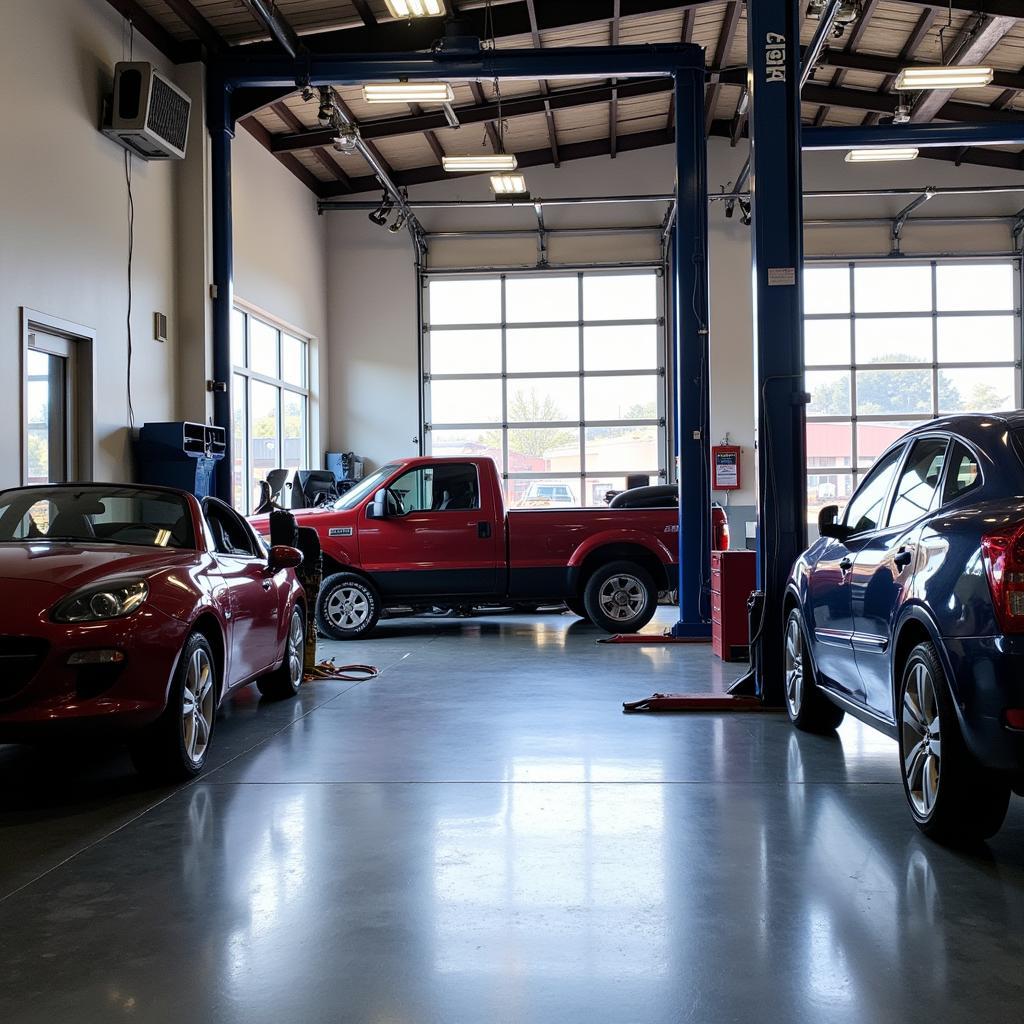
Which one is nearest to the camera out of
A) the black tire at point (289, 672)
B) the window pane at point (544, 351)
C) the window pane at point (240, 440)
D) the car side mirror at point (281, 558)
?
the car side mirror at point (281, 558)

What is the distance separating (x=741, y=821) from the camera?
4.24 m

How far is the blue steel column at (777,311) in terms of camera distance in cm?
685

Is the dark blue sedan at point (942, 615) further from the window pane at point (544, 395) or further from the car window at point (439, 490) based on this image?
the window pane at point (544, 395)

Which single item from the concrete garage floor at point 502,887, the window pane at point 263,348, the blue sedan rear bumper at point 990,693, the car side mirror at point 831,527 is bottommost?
the concrete garage floor at point 502,887

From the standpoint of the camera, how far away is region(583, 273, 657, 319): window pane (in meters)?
Result: 20.0

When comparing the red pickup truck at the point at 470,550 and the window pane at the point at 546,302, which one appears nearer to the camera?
the red pickup truck at the point at 470,550

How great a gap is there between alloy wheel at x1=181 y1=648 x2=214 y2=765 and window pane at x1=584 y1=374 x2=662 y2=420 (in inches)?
603

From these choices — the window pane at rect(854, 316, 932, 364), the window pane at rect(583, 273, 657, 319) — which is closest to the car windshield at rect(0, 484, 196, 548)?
the window pane at rect(583, 273, 657, 319)

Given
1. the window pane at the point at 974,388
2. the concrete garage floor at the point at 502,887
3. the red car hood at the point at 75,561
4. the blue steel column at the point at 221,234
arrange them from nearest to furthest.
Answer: the concrete garage floor at the point at 502,887 < the red car hood at the point at 75,561 < the blue steel column at the point at 221,234 < the window pane at the point at 974,388

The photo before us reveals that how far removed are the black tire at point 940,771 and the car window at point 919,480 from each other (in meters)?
0.68

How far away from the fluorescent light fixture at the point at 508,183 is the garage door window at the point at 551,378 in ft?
16.3

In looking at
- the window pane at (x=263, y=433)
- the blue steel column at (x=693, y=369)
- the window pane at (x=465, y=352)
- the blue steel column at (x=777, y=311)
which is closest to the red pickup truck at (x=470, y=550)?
the blue steel column at (x=693, y=369)

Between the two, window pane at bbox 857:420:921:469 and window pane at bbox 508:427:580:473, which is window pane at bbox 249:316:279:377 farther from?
window pane at bbox 857:420:921:469

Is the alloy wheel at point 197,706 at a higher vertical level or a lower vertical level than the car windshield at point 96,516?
lower
